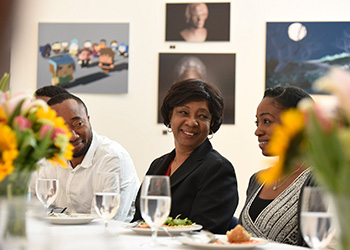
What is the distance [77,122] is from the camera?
132 inches

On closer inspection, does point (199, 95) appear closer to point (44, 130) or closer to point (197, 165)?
point (197, 165)

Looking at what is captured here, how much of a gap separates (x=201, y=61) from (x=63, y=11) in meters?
1.45

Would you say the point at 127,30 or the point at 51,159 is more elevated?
the point at 127,30

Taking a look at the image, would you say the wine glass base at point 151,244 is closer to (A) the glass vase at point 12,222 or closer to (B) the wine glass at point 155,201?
(B) the wine glass at point 155,201

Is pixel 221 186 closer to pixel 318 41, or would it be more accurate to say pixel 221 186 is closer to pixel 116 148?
pixel 116 148

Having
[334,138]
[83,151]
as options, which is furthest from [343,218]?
[83,151]

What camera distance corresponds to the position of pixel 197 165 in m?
2.69

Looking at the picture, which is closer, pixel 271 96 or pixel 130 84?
pixel 271 96

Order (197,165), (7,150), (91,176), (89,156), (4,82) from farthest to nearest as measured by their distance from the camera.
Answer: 1. (89,156)
2. (91,176)
3. (197,165)
4. (4,82)
5. (7,150)

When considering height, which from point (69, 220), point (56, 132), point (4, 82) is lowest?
point (69, 220)

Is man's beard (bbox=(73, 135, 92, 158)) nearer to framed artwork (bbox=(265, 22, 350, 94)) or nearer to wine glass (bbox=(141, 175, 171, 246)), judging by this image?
wine glass (bbox=(141, 175, 171, 246))

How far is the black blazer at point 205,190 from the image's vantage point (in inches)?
97.2

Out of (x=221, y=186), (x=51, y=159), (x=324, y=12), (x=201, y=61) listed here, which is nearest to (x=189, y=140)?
(x=221, y=186)

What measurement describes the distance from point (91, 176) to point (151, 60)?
2.16 metres
